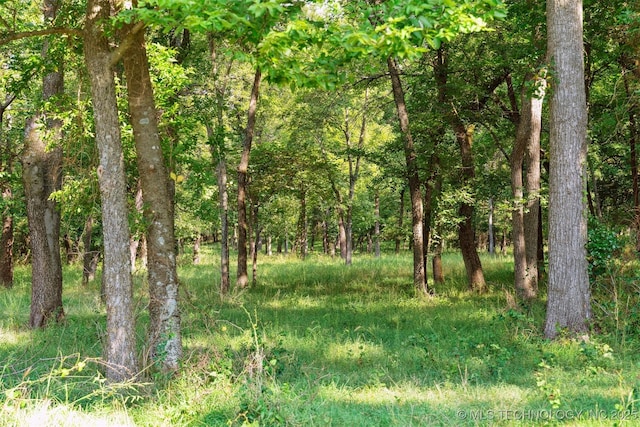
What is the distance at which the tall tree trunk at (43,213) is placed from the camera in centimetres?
1120

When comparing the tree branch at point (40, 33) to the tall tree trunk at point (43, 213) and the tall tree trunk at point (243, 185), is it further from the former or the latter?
the tall tree trunk at point (243, 185)

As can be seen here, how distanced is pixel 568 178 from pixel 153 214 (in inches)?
256

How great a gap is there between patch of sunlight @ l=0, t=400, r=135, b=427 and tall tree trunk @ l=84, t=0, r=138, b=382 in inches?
57.8

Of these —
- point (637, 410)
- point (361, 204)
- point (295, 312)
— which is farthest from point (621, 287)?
point (361, 204)

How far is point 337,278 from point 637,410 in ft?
48.9

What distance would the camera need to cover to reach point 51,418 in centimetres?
477

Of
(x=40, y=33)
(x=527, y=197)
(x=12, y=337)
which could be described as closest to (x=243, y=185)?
(x=12, y=337)

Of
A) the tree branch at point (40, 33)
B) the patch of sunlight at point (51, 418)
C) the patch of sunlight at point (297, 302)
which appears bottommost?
the patch of sunlight at point (297, 302)

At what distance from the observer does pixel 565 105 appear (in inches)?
348

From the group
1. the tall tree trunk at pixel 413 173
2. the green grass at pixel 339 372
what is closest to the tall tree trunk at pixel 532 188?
the green grass at pixel 339 372

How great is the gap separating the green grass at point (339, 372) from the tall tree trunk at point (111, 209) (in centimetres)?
29

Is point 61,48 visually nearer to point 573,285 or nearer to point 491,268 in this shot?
point 573,285

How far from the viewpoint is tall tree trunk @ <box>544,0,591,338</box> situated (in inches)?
344

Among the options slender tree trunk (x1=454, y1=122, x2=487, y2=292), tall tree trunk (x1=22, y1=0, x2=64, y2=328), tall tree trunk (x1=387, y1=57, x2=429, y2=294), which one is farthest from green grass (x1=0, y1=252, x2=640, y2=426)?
slender tree trunk (x1=454, y1=122, x2=487, y2=292)
